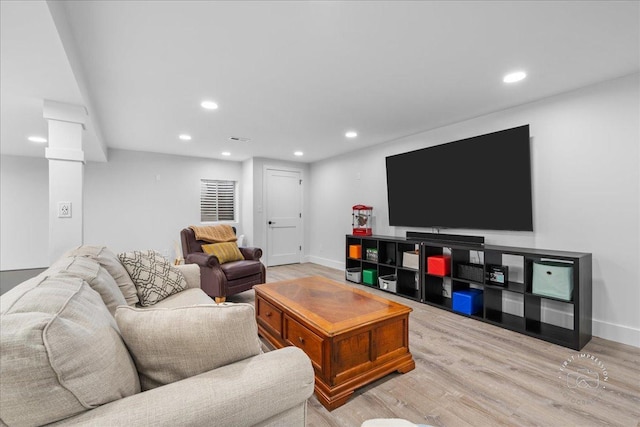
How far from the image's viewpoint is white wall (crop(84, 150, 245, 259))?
16.1 feet

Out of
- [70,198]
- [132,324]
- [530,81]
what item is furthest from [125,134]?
[530,81]

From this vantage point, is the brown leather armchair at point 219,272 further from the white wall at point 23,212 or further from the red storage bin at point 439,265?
the white wall at point 23,212

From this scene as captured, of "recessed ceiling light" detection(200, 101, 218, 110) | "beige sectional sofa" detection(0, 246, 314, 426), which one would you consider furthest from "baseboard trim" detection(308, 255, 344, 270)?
"beige sectional sofa" detection(0, 246, 314, 426)

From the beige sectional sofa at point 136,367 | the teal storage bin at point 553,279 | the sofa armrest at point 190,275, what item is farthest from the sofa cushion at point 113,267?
the teal storage bin at point 553,279

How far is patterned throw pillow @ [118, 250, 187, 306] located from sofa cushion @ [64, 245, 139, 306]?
8cm

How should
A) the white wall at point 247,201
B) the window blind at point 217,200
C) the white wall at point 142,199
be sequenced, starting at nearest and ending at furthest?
the white wall at point 142,199 → the white wall at point 247,201 → the window blind at point 217,200

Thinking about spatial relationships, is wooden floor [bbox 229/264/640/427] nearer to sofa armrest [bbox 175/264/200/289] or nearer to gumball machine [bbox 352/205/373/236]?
sofa armrest [bbox 175/264/200/289]

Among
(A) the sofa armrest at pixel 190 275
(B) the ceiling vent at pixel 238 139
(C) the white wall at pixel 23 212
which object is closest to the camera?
(A) the sofa armrest at pixel 190 275

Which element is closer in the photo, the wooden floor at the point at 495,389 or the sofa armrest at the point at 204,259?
the wooden floor at the point at 495,389

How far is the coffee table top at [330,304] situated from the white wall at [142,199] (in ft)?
12.1

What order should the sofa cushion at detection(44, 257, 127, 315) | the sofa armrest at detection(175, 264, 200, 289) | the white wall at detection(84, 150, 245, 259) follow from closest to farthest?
the sofa cushion at detection(44, 257, 127, 315)
the sofa armrest at detection(175, 264, 200, 289)
the white wall at detection(84, 150, 245, 259)

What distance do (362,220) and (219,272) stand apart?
8.06ft

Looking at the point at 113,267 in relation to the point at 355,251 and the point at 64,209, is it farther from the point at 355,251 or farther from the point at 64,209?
the point at 355,251

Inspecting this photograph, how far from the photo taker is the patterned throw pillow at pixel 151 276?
2.19 meters
